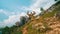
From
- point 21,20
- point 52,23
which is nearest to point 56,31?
point 52,23

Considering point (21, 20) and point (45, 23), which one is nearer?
point (45, 23)

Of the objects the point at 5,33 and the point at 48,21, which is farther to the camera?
the point at 5,33

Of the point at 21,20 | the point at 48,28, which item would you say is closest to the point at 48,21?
the point at 48,28

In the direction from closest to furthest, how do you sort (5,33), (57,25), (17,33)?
1. (57,25)
2. (17,33)
3. (5,33)

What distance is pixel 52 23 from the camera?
59562 millimetres

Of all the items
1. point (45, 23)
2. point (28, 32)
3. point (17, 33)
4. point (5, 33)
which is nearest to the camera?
point (45, 23)

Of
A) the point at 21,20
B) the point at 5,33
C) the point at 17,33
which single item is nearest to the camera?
the point at 17,33

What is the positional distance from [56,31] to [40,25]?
8465 millimetres

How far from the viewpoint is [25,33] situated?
227 ft

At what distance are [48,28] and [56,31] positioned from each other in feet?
11.9

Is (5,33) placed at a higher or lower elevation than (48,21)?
lower

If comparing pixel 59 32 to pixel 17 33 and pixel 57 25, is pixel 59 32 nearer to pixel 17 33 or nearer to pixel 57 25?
pixel 57 25

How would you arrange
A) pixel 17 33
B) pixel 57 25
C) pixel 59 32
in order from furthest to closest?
pixel 17 33, pixel 57 25, pixel 59 32

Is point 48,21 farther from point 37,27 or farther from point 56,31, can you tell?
point 56,31
